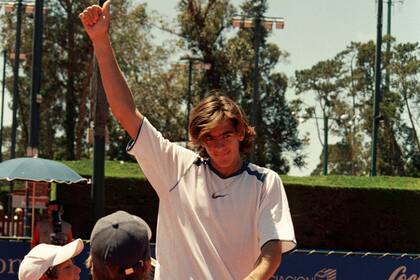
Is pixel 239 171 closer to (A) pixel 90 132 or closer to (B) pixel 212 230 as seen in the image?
(B) pixel 212 230

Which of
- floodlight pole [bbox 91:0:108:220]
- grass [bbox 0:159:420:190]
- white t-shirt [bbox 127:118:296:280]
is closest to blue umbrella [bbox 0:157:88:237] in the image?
floodlight pole [bbox 91:0:108:220]

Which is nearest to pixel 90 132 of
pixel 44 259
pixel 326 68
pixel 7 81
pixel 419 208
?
pixel 419 208

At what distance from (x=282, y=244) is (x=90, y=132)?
42.8ft

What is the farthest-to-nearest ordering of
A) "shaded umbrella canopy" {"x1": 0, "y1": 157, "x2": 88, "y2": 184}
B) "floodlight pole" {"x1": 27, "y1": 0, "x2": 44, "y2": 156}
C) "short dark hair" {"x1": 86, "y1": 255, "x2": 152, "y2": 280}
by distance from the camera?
"floodlight pole" {"x1": 27, "y1": 0, "x2": 44, "y2": 156}
"shaded umbrella canopy" {"x1": 0, "y1": 157, "x2": 88, "y2": 184}
"short dark hair" {"x1": 86, "y1": 255, "x2": 152, "y2": 280}

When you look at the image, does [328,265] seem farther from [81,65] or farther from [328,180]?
[81,65]

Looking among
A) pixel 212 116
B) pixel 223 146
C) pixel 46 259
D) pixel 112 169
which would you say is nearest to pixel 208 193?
pixel 223 146

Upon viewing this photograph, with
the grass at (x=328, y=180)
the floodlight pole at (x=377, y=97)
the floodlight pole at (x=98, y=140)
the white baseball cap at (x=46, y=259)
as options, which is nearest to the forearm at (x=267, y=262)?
the white baseball cap at (x=46, y=259)

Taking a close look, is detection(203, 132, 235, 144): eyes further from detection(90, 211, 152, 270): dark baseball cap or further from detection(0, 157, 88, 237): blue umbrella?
detection(0, 157, 88, 237): blue umbrella

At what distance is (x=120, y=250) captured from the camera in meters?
2.82

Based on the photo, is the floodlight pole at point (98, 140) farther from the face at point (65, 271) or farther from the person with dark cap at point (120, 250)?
the person with dark cap at point (120, 250)

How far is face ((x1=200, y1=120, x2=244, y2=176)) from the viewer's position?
3.57 m

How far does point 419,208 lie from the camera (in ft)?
77.8

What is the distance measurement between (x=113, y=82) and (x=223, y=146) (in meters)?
0.49

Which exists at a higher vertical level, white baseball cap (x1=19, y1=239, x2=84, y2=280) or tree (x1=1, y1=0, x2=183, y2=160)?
tree (x1=1, y1=0, x2=183, y2=160)
